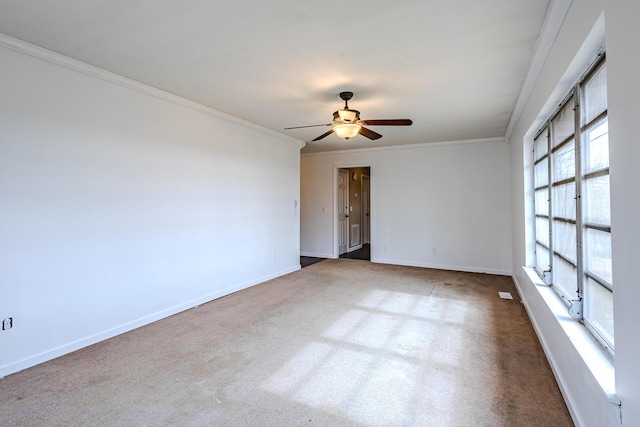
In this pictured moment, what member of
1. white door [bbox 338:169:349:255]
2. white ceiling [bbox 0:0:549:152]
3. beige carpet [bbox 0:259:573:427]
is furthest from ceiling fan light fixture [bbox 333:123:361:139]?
white door [bbox 338:169:349:255]

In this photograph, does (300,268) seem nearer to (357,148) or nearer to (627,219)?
(357,148)

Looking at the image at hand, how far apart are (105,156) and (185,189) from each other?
0.91 m

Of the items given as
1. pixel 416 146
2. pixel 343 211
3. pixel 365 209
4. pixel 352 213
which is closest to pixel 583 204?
pixel 416 146

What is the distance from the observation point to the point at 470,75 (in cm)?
284

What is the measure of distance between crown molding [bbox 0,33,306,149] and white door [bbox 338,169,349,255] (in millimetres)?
3525

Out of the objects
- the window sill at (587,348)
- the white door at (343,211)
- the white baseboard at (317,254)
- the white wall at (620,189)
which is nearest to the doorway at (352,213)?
the white door at (343,211)

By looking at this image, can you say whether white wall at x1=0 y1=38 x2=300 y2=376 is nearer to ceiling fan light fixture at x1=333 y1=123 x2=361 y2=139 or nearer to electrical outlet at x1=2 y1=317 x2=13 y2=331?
electrical outlet at x1=2 y1=317 x2=13 y2=331

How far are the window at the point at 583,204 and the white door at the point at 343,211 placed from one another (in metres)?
Answer: 4.65

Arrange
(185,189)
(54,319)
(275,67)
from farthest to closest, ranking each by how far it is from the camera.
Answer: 1. (185,189)
2. (275,67)
3. (54,319)

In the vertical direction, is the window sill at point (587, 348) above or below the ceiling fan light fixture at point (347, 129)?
below

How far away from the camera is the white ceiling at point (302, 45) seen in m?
1.90

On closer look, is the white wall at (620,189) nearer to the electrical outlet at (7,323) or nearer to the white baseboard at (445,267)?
the electrical outlet at (7,323)

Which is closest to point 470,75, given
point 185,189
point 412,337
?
point 412,337

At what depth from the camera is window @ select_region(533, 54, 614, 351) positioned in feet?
5.36
